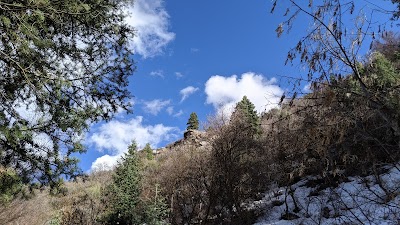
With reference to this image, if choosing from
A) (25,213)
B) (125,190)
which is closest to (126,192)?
(125,190)

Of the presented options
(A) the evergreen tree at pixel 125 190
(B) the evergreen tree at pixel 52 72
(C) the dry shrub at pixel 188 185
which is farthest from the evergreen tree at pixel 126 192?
(B) the evergreen tree at pixel 52 72

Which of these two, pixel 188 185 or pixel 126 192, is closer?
pixel 188 185

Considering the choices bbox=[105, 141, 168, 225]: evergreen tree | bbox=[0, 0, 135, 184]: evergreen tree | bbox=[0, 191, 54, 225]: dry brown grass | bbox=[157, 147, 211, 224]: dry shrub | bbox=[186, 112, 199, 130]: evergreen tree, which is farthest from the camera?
bbox=[186, 112, 199, 130]: evergreen tree

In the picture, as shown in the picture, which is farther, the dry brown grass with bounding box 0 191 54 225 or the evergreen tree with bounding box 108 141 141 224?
the evergreen tree with bounding box 108 141 141 224

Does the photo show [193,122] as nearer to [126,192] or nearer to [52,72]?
[126,192]

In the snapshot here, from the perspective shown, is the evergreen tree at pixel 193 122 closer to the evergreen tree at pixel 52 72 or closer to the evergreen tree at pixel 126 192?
the evergreen tree at pixel 126 192

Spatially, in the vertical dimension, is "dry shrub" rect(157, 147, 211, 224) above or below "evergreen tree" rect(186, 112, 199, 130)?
below

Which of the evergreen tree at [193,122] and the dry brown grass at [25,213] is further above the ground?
the evergreen tree at [193,122]

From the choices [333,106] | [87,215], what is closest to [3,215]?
[87,215]

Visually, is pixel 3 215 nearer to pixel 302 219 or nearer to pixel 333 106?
pixel 302 219

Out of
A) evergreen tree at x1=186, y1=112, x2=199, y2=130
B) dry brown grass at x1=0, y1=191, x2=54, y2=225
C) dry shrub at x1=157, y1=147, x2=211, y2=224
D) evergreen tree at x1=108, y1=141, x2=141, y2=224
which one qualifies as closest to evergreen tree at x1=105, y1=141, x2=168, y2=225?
evergreen tree at x1=108, y1=141, x2=141, y2=224

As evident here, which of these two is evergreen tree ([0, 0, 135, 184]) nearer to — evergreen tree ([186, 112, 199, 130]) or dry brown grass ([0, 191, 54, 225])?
dry brown grass ([0, 191, 54, 225])

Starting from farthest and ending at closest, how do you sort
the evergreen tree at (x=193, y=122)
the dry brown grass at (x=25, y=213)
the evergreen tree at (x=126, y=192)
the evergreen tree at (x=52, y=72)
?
the evergreen tree at (x=193, y=122), the evergreen tree at (x=126, y=192), the dry brown grass at (x=25, y=213), the evergreen tree at (x=52, y=72)

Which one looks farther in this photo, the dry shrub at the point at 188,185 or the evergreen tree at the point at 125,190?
the evergreen tree at the point at 125,190
